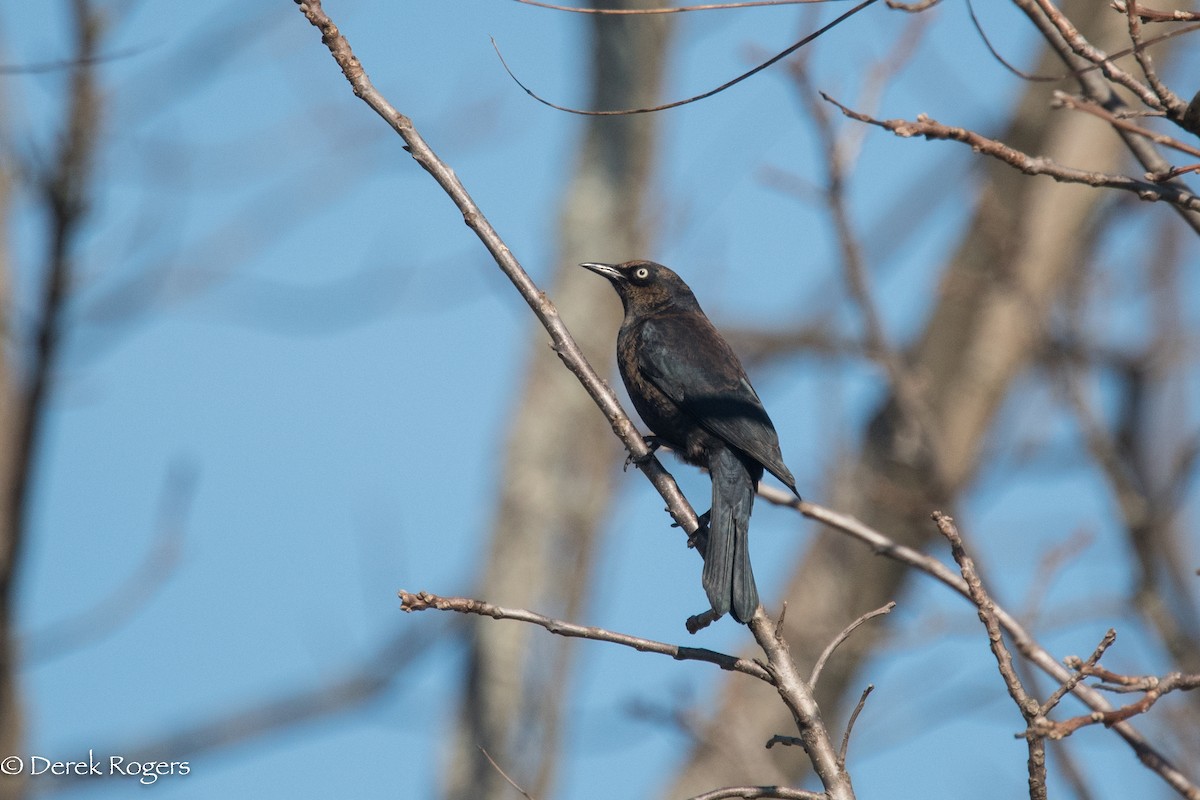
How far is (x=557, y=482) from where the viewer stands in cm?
745

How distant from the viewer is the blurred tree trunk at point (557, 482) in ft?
22.9

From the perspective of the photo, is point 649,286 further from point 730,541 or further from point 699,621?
point 699,621

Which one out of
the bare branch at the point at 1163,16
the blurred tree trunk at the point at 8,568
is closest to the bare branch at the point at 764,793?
the bare branch at the point at 1163,16

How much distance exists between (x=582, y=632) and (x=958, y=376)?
5121 mm

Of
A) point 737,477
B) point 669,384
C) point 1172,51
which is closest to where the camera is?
point 737,477

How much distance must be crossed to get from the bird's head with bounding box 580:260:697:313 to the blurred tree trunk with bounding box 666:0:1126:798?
185cm

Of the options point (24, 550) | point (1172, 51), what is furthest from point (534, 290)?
point (1172, 51)

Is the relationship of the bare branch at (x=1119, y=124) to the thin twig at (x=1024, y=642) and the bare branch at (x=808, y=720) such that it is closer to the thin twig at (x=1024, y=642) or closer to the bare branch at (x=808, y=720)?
the thin twig at (x=1024, y=642)

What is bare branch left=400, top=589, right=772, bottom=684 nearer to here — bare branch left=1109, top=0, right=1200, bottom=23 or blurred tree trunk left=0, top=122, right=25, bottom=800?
bare branch left=1109, top=0, right=1200, bottom=23

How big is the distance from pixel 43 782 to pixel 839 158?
516 cm

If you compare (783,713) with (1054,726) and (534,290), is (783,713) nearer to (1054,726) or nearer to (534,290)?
(534,290)

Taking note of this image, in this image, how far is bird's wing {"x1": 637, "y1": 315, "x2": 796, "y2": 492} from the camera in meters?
3.84

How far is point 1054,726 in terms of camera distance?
2004mm

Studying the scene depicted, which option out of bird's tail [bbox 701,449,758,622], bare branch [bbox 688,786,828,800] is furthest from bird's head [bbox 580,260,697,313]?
bare branch [bbox 688,786,828,800]
